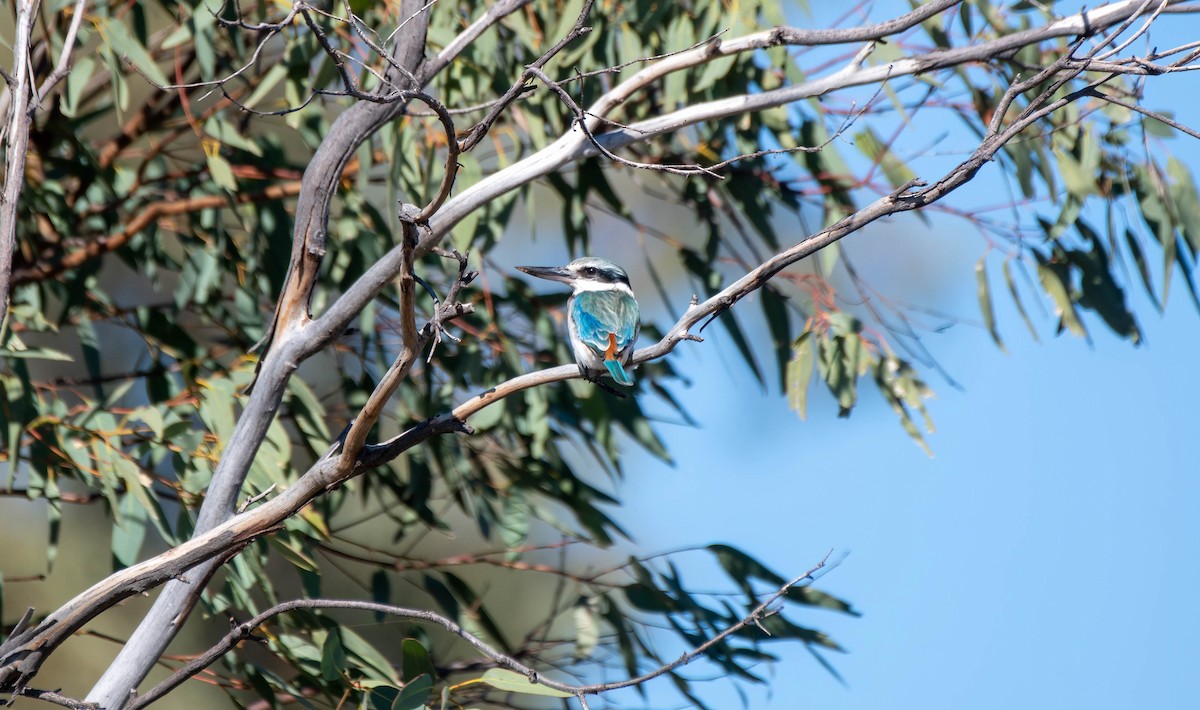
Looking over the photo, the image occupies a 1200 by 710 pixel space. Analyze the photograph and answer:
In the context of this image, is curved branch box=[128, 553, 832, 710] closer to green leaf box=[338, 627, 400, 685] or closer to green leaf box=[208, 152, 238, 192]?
green leaf box=[338, 627, 400, 685]

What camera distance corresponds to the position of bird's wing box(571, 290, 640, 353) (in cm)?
259

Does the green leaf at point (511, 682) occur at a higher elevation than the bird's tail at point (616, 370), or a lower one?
lower

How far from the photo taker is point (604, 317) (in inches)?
Result: 106

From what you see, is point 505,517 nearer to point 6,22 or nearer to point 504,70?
point 504,70

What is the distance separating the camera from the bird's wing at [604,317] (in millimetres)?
2588

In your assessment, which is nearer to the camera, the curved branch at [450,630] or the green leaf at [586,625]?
the curved branch at [450,630]

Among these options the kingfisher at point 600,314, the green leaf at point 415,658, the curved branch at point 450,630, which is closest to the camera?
the curved branch at point 450,630

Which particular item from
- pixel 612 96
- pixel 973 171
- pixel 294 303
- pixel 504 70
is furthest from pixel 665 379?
pixel 973 171

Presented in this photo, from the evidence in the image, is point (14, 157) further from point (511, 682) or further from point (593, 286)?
point (593, 286)

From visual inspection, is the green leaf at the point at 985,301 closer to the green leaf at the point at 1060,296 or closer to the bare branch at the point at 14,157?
the green leaf at the point at 1060,296

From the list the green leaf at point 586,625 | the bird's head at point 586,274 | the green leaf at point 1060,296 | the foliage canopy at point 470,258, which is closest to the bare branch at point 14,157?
the foliage canopy at point 470,258

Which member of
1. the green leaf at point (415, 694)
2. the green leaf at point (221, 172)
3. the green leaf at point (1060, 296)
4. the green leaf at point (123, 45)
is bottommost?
the green leaf at point (415, 694)

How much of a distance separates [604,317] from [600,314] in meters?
0.03

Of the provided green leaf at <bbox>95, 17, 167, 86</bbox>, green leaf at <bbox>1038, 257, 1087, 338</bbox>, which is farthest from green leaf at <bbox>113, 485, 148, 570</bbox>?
green leaf at <bbox>1038, 257, 1087, 338</bbox>
